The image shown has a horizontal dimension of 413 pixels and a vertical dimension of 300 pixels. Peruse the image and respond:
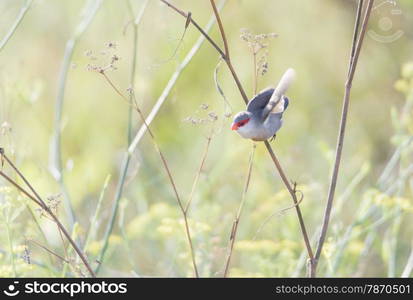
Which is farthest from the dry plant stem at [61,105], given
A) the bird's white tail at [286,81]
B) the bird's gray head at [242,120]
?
the bird's white tail at [286,81]

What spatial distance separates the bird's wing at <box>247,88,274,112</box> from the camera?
Answer: 6.84 feet

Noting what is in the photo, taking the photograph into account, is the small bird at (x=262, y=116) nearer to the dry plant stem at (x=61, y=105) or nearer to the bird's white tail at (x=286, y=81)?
the bird's white tail at (x=286, y=81)

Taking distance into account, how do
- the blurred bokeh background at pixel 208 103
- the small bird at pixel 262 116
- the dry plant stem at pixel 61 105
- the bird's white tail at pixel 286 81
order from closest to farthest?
the bird's white tail at pixel 286 81 → the small bird at pixel 262 116 → the dry plant stem at pixel 61 105 → the blurred bokeh background at pixel 208 103

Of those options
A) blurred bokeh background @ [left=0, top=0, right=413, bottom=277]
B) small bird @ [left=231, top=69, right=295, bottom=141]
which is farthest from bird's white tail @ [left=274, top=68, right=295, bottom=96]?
blurred bokeh background @ [left=0, top=0, right=413, bottom=277]

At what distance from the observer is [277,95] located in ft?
6.56

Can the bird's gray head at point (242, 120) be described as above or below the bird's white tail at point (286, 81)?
above

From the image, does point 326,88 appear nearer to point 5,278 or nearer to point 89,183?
point 89,183

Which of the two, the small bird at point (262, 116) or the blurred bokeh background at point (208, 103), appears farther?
the blurred bokeh background at point (208, 103)

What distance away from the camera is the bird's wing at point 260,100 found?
82.0 inches

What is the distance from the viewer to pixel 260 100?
210cm

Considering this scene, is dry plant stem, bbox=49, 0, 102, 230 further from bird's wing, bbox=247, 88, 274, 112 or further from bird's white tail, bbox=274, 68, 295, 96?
bird's white tail, bbox=274, 68, 295, 96

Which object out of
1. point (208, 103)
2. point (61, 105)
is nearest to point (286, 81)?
point (61, 105)

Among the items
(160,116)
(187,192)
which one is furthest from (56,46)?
(187,192)

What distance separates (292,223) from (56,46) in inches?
121
